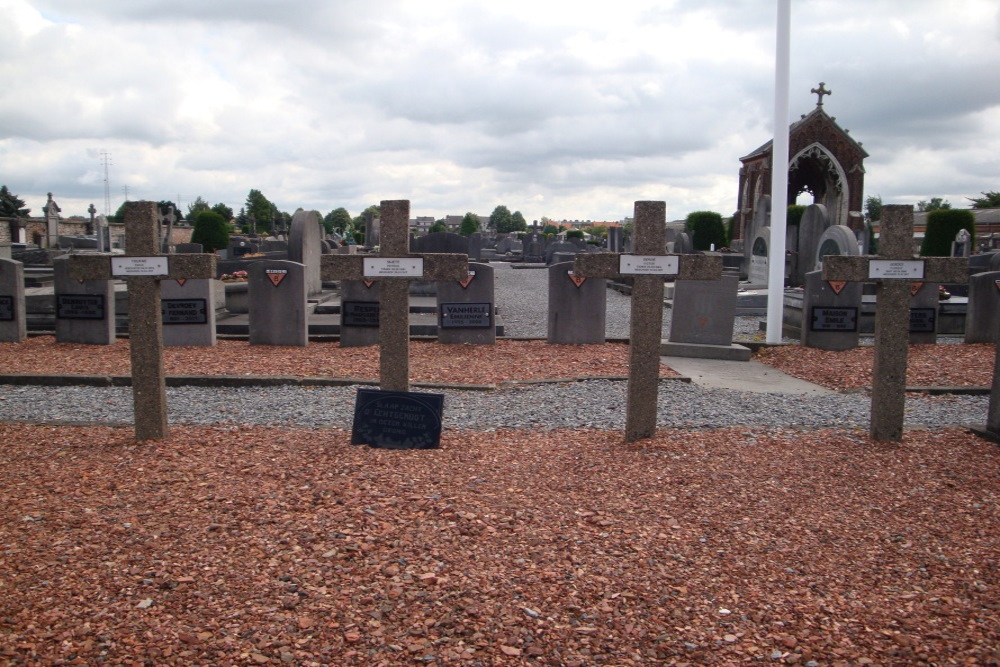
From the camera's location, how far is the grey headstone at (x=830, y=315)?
11.9 meters

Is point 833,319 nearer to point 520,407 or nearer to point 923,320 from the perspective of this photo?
point 923,320

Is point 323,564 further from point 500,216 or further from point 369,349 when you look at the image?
point 500,216

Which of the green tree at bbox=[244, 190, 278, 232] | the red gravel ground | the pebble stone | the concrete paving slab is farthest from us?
the green tree at bbox=[244, 190, 278, 232]

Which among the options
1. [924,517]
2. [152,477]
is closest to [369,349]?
[152,477]

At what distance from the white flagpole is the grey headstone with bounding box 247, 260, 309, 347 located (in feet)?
23.1

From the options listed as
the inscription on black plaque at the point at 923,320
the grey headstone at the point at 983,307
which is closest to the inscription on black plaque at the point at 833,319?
the inscription on black plaque at the point at 923,320

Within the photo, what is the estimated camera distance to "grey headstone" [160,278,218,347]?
38.1 feet

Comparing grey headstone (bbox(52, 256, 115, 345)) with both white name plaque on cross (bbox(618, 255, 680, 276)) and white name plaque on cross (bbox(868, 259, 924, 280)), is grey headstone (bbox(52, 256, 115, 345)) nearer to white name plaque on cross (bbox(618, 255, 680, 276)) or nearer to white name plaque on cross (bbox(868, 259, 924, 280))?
white name plaque on cross (bbox(618, 255, 680, 276))

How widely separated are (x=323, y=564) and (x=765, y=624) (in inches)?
78.5

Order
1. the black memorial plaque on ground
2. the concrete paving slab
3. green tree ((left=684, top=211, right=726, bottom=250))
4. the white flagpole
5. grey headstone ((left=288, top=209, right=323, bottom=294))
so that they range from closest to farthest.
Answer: the black memorial plaque on ground < the concrete paving slab < the white flagpole < grey headstone ((left=288, top=209, right=323, bottom=294)) < green tree ((left=684, top=211, right=726, bottom=250))

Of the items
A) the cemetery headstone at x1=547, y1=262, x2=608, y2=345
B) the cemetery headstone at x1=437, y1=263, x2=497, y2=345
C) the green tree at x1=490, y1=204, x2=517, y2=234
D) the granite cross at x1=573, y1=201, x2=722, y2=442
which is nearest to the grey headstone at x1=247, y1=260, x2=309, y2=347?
the cemetery headstone at x1=437, y1=263, x2=497, y2=345

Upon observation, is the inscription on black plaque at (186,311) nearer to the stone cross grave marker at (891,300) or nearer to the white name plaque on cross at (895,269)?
the stone cross grave marker at (891,300)

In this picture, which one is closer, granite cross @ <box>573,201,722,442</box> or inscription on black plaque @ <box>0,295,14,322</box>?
granite cross @ <box>573,201,722,442</box>

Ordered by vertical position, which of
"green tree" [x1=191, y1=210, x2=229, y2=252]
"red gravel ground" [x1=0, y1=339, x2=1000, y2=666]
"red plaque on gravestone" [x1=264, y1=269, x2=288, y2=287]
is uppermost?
"green tree" [x1=191, y1=210, x2=229, y2=252]
